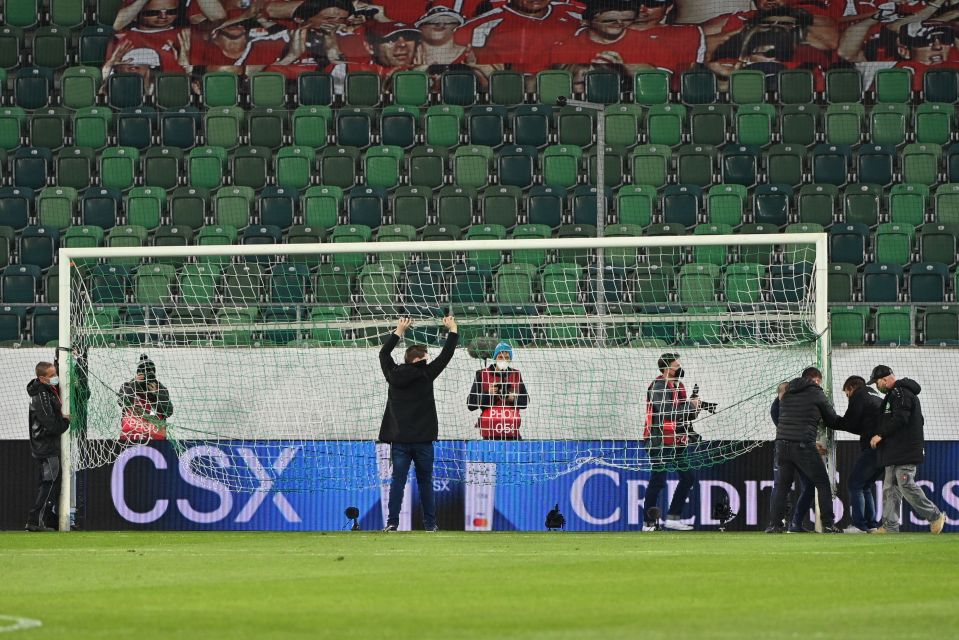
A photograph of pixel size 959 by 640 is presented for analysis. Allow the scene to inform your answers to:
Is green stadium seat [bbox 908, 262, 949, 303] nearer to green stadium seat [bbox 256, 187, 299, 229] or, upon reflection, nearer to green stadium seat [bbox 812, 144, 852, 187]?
green stadium seat [bbox 812, 144, 852, 187]

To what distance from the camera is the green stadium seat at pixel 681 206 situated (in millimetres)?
23078

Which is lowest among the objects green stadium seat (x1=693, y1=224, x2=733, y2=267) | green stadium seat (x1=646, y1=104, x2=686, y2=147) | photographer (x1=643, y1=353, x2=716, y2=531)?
photographer (x1=643, y1=353, x2=716, y2=531)

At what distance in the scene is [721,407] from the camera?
1766 cm

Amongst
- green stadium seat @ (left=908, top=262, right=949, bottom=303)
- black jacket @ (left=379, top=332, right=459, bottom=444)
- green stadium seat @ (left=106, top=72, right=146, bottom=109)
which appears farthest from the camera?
green stadium seat @ (left=106, top=72, right=146, bottom=109)

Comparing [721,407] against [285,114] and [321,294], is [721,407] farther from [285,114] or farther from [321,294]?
[285,114]

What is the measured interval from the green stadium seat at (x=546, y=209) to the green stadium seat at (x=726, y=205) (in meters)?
2.22

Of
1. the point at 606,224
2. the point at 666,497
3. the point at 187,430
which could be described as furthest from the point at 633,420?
the point at 606,224

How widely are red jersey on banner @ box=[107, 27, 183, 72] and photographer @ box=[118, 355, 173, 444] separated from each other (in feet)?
36.4

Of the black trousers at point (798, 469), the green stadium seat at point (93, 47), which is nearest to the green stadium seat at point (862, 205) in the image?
the black trousers at point (798, 469)

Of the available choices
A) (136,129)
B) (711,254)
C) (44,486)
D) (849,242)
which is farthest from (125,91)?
(849,242)

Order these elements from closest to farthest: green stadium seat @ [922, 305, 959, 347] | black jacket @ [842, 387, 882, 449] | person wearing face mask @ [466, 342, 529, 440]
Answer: black jacket @ [842, 387, 882, 449], person wearing face mask @ [466, 342, 529, 440], green stadium seat @ [922, 305, 959, 347]

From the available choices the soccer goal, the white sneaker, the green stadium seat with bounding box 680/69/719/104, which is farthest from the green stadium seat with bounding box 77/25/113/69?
the white sneaker

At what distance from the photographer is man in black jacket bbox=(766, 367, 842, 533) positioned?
15.1 m

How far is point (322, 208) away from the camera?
77.6 ft
